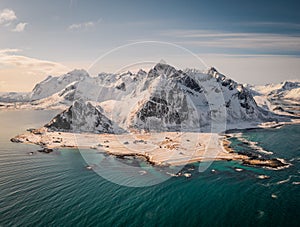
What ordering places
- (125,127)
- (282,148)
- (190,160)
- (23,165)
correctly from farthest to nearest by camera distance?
(125,127) < (282,148) < (190,160) < (23,165)

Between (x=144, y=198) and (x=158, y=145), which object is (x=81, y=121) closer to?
(x=158, y=145)

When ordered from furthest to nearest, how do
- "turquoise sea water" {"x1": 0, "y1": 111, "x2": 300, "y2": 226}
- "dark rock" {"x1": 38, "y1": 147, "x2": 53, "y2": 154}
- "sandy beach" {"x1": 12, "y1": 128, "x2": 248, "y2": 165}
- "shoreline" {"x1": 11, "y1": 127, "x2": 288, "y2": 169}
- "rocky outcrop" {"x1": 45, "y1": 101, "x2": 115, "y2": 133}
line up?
"rocky outcrop" {"x1": 45, "y1": 101, "x2": 115, "y2": 133} → "dark rock" {"x1": 38, "y1": 147, "x2": 53, "y2": 154} → "sandy beach" {"x1": 12, "y1": 128, "x2": 248, "y2": 165} → "shoreline" {"x1": 11, "y1": 127, "x2": 288, "y2": 169} → "turquoise sea water" {"x1": 0, "y1": 111, "x2": 300, "y2": 226}

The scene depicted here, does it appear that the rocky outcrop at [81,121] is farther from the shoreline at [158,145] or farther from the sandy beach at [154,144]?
the sandy beach at [154,144]

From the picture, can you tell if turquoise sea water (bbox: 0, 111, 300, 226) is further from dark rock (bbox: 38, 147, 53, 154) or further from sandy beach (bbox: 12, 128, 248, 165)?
sandy beach (bbox: 12, 128, 248, 165)

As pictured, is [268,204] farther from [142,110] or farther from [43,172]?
[142,110]

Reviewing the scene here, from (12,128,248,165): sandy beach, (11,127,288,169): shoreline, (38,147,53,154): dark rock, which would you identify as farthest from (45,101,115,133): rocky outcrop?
(38,147,53,154): dark rock

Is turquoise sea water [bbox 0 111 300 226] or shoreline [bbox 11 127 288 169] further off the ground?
shoreline [bbox 11 127 288 169]

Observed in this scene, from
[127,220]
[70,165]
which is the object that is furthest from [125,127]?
[127,220]

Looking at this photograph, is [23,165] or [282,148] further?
[282,148]
